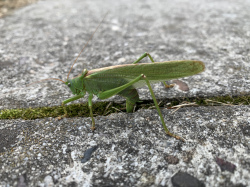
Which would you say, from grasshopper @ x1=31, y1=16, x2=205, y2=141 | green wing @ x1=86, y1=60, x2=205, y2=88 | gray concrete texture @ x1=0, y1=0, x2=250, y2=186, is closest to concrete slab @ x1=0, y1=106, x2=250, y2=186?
gray concrete texture @ x1=0, y1=0, x2=250, y2=186

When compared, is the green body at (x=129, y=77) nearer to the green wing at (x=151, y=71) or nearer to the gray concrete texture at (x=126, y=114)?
the green wing at (x=151, y=71)

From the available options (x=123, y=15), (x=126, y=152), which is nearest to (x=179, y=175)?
(x=126, y=152)

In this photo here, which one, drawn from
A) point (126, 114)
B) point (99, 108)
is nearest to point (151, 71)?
point (126, 114)

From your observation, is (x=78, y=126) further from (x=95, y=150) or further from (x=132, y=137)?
(x=132, y=137)

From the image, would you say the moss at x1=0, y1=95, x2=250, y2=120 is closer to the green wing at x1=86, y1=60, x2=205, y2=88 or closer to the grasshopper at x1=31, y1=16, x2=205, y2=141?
the grasshopper at x1=31, y1=16, x2=205, y2=141

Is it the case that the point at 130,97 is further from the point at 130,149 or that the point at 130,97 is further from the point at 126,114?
the point at 130,149

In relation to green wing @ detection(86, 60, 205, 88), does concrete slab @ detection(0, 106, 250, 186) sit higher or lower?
lower

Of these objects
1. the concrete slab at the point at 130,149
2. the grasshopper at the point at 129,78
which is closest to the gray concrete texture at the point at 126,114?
the concrete slab at the point at 130,149
